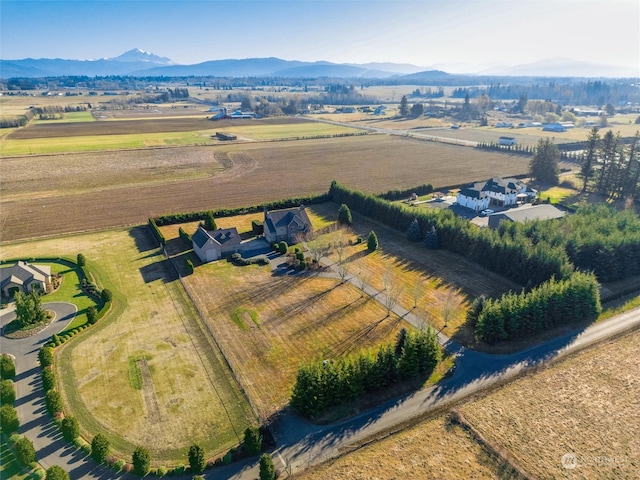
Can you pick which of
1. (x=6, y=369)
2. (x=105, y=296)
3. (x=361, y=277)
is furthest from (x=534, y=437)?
(x=105, y=296)

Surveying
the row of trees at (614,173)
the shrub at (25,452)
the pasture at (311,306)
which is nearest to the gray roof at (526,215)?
the pasture at (311,306)

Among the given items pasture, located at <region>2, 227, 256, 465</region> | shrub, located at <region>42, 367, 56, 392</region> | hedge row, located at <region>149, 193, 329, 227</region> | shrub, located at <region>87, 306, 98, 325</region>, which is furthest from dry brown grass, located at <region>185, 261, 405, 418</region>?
hedge row, located at <region>149, 193, 329, 227</region>

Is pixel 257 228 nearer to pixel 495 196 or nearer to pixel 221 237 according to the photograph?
pixel 221 237

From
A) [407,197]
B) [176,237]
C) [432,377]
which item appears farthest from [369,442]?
[407,197]

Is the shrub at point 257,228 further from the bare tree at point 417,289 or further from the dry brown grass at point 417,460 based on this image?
the dry brown grass at point 417,460

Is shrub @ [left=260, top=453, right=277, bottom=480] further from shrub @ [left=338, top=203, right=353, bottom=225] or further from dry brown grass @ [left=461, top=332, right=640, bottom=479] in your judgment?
shrub @ [left=338, top=203, right=353, bottom=225]

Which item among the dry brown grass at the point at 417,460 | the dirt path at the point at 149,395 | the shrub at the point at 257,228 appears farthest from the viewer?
the shrub at the point at 257,228
